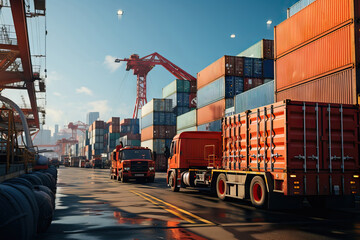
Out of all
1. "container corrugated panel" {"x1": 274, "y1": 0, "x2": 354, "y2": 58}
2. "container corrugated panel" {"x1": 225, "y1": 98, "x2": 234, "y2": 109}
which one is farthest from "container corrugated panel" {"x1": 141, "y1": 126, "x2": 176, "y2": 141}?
"container corrugated panel" {"x1": 274, "y1": 0, "x2": 354, "y2": 58}

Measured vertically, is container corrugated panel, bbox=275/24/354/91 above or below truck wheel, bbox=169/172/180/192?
above

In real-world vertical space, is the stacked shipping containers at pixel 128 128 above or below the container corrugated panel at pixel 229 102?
above

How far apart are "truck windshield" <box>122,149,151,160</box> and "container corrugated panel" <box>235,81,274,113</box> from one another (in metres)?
9.45

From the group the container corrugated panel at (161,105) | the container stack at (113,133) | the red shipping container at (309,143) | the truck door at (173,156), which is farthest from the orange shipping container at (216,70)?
the container stack at (113,133)

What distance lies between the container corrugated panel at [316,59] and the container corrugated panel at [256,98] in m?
2.67

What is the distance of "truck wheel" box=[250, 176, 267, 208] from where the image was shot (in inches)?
467

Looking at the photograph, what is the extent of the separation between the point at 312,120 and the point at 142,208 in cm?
600

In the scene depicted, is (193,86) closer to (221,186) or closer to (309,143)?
(221,186)

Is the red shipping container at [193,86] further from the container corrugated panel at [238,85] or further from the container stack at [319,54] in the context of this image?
the container stack at [319,54]

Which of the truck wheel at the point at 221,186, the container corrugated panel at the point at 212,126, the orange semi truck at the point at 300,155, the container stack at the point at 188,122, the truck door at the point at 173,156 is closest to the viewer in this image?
the orange semi truck at the point at 300,155

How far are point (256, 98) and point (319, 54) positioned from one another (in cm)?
944

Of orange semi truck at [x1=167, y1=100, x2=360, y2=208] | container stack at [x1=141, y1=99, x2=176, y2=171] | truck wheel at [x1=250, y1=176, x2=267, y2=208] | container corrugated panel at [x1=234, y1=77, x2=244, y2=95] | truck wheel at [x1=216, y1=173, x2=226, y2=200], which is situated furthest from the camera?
container stack at [x1=141, y1=99, x2=176, y2=171]

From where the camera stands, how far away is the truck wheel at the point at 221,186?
1509cm

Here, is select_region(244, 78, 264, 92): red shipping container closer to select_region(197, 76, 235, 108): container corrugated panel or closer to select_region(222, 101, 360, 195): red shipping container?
select_region(197, 76, 235, 108): container corrugated panel
